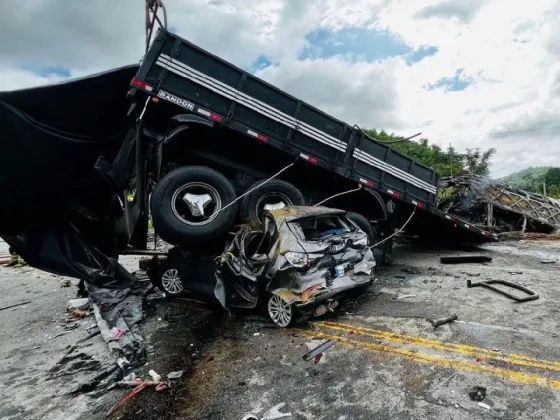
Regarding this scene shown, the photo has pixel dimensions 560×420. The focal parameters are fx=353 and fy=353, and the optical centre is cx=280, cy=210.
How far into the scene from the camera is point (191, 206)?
5.38 meters

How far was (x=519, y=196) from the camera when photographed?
37.8 ft

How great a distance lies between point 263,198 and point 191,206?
1.31 m

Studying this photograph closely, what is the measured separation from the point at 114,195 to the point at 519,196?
39.2ft

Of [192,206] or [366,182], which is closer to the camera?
[192,206]

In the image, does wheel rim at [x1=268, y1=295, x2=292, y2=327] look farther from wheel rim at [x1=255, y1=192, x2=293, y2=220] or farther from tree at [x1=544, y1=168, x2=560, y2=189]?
tree at [x1=544, y1=168, x2=560, y2=189]

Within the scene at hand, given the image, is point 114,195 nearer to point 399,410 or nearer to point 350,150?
point 350,150

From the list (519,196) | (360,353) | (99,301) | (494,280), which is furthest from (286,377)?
(519,196)

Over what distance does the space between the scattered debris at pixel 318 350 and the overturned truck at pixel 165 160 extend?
2.39 meters

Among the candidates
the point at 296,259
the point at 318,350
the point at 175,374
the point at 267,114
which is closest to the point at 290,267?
the point at 296,259

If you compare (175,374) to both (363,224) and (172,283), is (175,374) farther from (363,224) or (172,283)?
(363,224)

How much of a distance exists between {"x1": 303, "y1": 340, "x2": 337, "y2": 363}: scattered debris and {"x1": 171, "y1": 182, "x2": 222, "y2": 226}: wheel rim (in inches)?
99.7

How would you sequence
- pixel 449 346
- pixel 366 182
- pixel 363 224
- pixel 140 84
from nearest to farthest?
pixel 449 346 < pixel 140 84 < pixel 366 182 < pixel 363 224

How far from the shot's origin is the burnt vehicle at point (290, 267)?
4.26 metres

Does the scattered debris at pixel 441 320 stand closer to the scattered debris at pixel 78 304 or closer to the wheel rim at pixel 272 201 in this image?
the wheel rim at pixel 272 201
